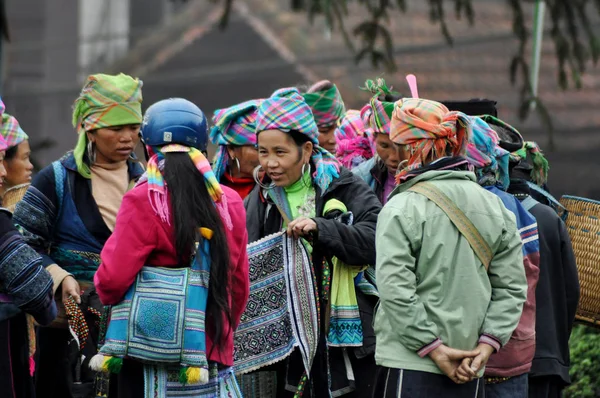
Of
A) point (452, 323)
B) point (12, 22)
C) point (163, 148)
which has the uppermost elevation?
point (163, 148)

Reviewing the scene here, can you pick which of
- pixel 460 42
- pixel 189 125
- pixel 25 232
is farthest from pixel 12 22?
pixel 189 125

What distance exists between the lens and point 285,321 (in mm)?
5695

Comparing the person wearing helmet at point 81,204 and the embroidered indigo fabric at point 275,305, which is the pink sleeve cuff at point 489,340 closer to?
the embroidered indigo fabric at point 275,305

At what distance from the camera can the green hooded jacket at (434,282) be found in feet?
15.1

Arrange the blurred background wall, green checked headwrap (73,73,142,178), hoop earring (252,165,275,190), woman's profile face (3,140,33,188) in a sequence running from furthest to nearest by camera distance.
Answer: the blurred background wall
woman's profile face (3,140,33,188)
green checked headwrap (73,73,142,178)
hoop earring (252,165,275,190)

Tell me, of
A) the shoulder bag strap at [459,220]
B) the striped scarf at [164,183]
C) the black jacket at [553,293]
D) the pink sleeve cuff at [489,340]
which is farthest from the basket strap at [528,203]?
the striped scarf at [164,183]

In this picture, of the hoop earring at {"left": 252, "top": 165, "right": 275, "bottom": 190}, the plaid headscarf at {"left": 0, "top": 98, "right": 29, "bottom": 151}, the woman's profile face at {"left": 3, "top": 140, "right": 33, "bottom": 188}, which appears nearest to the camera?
the hoop earring at {"left": 252, "top": 165, "right": 275, "bottom": 190}

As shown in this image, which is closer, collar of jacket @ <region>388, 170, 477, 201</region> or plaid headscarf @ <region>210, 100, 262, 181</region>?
collar of jacket @ <region>388, 170, 477, 201</region>

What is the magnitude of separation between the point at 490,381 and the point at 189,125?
1.93 meters

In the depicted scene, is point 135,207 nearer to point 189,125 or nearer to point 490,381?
point 189,125

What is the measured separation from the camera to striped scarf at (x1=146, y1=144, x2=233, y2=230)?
4758 mm

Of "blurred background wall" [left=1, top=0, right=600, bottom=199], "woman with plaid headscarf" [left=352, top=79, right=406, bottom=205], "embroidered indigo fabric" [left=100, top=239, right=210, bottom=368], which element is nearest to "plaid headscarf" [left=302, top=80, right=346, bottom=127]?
"woman with plaid headscarf" [left=352, top=79, right=406, bottom=205]

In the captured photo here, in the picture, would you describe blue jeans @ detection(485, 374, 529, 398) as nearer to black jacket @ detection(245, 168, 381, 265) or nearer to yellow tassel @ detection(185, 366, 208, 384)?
black jacket @ detection(245, 168, 381, 265)

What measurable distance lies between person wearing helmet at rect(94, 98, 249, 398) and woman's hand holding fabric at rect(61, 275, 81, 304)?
101cm
